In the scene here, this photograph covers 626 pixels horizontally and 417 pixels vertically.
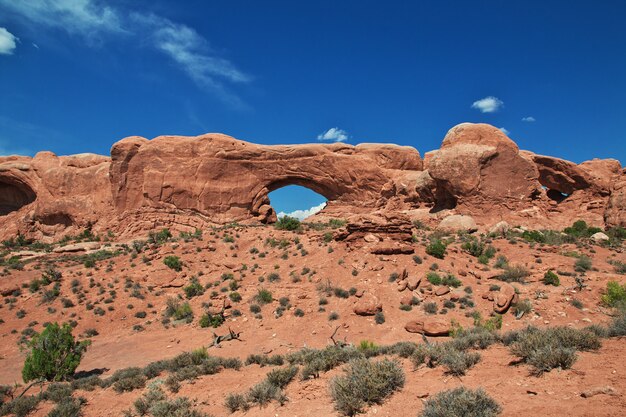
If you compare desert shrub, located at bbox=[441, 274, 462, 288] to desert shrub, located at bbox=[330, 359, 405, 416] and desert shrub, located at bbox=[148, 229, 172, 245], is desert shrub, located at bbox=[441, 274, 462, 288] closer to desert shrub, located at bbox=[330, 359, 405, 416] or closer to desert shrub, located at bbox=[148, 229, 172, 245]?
desert shrub, located at bbox=[330, 359, 405, 416]

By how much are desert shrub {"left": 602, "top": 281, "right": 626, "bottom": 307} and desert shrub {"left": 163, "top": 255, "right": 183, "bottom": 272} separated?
20.1 metres

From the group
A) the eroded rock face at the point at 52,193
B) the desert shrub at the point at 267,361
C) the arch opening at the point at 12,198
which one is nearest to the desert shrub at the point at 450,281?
the desert shrub at the point at 267,361

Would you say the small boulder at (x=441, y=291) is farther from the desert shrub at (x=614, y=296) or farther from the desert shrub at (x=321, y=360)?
the desert shrub at (x=321, y=360)

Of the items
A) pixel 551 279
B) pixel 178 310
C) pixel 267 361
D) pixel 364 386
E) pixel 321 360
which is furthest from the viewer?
pixel 178 310

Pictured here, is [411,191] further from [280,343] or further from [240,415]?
[240,415]

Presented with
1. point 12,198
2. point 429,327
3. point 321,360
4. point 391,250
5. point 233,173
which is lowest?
point 429,327

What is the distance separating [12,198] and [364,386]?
5125cm

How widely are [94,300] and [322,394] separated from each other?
17.0 meters

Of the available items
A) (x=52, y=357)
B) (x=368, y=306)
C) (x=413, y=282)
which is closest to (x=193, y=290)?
(x=52, y=357)

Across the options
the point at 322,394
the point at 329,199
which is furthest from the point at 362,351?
the point at 329,199

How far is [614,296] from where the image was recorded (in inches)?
541

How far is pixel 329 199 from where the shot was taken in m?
39.3

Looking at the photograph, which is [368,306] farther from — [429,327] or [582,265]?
[582,265]

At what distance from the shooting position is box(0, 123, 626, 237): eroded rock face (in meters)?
29.8
